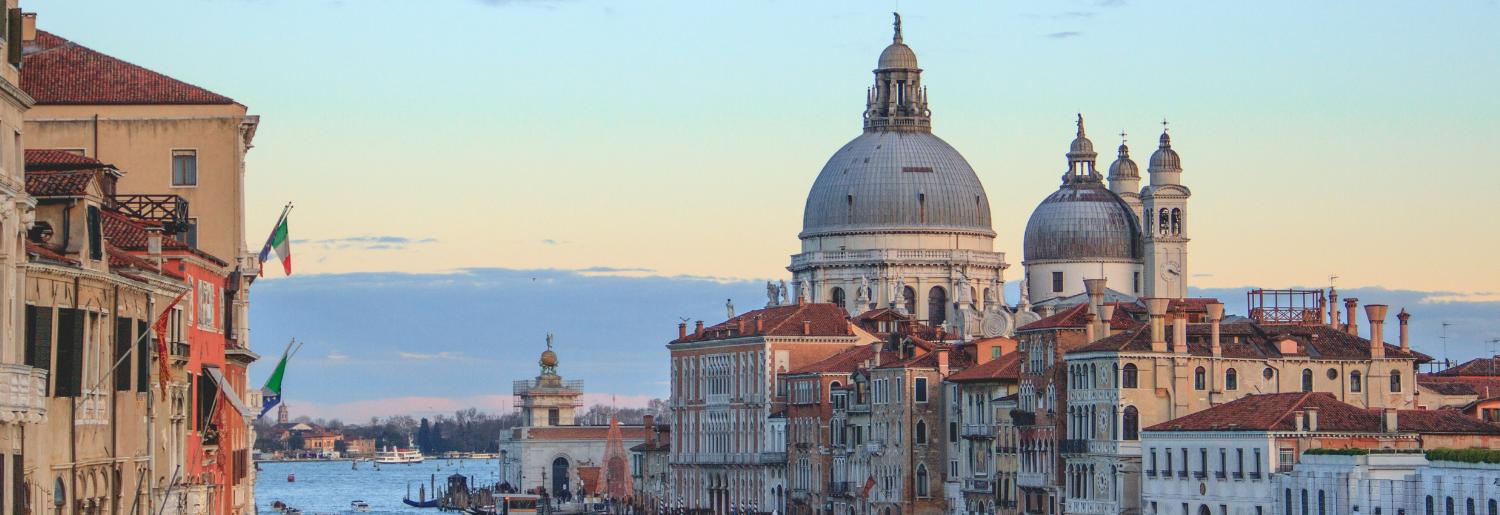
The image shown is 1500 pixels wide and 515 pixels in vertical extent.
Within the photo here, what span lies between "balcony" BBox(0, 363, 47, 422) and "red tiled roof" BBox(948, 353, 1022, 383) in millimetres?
50497

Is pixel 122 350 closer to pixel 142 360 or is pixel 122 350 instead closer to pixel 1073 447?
pixel 142 360

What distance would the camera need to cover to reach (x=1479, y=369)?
3334 inches

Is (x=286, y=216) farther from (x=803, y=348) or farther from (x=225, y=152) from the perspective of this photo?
(x=803, y=348)

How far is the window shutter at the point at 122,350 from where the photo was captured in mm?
25772

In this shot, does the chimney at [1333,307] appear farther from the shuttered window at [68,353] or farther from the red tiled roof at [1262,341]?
the shuttered window at [68,353]

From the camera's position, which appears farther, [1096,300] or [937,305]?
[937,305]

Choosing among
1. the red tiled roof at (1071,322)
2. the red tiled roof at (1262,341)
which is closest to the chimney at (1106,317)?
Result: the red tiled roof at (1071,322)

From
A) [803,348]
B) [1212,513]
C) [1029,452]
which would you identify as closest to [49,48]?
[1212,513]

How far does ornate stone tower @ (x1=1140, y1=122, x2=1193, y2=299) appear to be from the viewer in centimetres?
9994

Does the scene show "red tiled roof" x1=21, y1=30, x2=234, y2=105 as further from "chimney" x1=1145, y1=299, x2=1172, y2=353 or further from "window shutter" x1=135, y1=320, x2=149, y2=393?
"chimney" x1=1145, y1=299, x2=1172, y2=353

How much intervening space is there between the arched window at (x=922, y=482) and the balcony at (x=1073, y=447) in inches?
494

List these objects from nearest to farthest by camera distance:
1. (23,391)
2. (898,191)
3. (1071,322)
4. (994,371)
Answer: (23,391), (1071,322), (994,371), (898,191)

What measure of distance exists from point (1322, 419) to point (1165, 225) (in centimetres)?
4588

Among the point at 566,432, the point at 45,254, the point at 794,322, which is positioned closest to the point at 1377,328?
the point at 794,322
